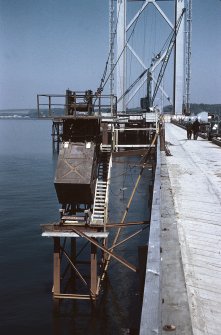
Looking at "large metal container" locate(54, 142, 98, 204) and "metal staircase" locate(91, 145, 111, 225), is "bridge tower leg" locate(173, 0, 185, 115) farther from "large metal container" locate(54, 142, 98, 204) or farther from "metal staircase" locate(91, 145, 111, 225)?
"large metal container" locate(54, 142, 98, 204)

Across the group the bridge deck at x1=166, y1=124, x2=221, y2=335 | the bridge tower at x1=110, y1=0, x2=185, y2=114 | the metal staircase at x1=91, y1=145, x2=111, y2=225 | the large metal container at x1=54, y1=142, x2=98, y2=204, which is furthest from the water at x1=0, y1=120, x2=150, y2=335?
the bridge tower at x1=110, y1=0, x2=185, y2=114

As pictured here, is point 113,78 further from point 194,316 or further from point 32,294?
point 194,316

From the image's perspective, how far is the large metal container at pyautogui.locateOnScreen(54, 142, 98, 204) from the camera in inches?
704

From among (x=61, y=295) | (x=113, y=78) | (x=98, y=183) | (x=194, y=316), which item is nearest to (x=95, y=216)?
(x=98, y=183)

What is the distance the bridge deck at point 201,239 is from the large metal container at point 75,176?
4170mm

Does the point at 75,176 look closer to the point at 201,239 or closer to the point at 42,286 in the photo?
the point at 42,286

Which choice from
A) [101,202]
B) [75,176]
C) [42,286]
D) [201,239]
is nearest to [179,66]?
[101,202]

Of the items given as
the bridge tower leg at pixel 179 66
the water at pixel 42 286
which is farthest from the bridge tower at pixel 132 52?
the water at pixel 42 286

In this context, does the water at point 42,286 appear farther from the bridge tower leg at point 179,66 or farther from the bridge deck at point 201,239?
the bridge tower leg at point 179,66

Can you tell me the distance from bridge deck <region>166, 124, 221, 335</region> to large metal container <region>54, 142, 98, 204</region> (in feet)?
13.7

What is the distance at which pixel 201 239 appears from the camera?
761cm

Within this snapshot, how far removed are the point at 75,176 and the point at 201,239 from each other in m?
11.0

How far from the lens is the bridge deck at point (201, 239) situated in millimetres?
4908

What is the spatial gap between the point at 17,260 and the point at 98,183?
239 inches
